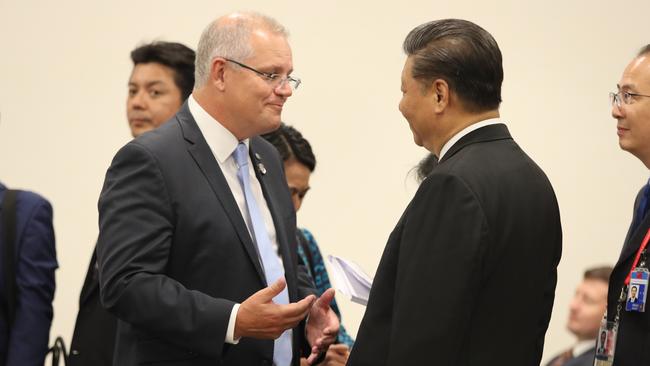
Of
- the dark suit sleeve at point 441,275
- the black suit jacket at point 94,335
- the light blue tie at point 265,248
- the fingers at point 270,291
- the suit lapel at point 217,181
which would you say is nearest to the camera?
the dark suit sleeve at point 441,275

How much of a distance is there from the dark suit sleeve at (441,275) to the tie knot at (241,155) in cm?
76

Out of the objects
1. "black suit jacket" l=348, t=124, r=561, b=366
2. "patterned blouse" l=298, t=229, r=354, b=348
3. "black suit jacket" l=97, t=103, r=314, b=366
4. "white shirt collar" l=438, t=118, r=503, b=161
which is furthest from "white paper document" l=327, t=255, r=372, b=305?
"white shirt collar" l=438, t=118, r=503, b=161

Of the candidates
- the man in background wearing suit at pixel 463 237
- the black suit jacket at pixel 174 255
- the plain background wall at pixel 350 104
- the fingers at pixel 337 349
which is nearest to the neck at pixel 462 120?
the man in background wearing suit at pixel 463 237

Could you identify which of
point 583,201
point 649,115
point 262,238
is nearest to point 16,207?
point 262,238

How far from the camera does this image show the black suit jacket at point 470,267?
7.49ft

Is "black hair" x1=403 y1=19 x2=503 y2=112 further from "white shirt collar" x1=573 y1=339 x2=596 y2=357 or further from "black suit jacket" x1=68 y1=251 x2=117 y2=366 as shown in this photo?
"white shirt collar" x1=573 y1=339 x2=596 y2=357

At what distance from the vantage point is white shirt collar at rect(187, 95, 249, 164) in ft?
9.47

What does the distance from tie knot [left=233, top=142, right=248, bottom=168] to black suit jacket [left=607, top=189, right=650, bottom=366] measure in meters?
1.11

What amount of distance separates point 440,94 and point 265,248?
2.35ft

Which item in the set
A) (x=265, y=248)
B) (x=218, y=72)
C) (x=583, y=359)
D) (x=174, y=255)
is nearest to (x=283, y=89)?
(x=218, y=72)

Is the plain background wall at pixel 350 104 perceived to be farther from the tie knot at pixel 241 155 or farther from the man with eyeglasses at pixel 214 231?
the tie knot at pixel 241 155

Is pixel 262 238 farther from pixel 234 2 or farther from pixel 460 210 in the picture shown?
pixel 234 2

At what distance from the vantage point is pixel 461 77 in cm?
243

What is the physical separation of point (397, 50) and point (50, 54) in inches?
72.6
